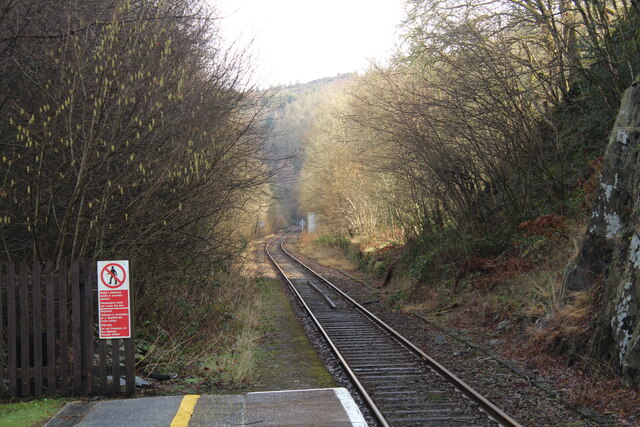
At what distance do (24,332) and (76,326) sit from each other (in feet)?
1.98

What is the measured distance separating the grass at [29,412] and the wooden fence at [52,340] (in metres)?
0.30

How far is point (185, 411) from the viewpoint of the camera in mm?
6930

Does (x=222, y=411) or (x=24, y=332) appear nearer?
(x=222, y=411)

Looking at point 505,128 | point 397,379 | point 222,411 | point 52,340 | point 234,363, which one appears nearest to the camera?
point 222,411

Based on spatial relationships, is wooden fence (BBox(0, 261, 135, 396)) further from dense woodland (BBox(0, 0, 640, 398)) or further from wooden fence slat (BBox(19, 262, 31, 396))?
dense woodland (BBox(0, 0, 640, 398))

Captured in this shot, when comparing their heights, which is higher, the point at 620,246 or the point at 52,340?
the point at 620,246

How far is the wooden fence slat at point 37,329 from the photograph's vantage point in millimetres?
7430

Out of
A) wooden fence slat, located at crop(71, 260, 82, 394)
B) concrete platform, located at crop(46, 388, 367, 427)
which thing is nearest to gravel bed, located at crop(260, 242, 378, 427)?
concrete platform, located at crop(46, 388, 367, 427)

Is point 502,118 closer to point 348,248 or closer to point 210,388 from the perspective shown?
point 210,388

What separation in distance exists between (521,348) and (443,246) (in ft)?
29.5

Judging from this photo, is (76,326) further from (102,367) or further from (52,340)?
(102,367)

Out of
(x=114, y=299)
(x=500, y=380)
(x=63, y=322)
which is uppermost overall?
(x=114, y=299)

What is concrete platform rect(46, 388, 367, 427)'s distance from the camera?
21.5 ft

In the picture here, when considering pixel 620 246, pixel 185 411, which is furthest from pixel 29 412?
pixel 620 246
